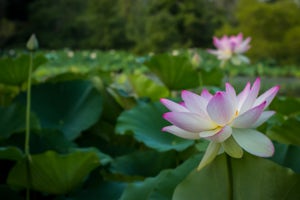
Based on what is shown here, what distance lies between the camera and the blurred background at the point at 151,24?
28.9ft

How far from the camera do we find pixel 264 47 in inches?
355

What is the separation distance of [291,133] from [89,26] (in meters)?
15.3

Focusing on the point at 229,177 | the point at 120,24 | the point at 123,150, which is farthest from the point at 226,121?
the point at 120,24

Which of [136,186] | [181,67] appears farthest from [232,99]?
[181,67]

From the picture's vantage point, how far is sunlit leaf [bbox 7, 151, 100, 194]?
0.56 metres

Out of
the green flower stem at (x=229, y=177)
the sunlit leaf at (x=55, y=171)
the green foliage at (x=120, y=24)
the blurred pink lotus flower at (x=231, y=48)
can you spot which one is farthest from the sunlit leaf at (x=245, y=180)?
the green foliage at (x=120, y=24)

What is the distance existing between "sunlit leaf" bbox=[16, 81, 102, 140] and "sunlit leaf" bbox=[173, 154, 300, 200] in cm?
46

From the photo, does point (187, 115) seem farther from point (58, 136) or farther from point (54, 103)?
point (54, 103)

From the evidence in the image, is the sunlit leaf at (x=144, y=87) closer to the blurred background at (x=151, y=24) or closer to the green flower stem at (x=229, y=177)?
the green flower stem at (x=229, y=177)

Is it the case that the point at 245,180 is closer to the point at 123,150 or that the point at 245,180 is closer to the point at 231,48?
the point at 123,150

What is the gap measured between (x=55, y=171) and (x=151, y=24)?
38.4 feet

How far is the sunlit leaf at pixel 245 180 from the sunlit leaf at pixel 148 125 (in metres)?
0.31

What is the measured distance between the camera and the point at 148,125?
785 millimetres

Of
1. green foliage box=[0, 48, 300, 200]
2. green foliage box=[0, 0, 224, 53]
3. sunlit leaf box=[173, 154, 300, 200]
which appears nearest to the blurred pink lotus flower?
green foliage box=[0, 48, 300, 200]
